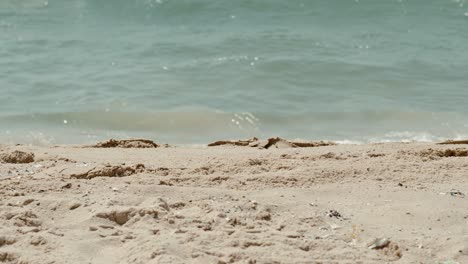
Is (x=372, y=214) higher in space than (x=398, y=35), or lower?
lower

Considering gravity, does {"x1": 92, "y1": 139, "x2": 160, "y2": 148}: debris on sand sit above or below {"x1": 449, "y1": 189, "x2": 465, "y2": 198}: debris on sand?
above

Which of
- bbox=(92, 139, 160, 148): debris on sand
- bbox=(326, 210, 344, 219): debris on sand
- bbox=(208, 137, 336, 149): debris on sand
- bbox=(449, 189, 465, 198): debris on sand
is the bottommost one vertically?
bbox=(449, 189, 465, 198): debris on sand

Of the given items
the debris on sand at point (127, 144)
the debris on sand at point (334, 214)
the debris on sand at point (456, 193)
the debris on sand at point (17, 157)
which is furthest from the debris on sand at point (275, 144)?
the debris on sand at point (334, 214)

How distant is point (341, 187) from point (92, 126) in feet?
14.7

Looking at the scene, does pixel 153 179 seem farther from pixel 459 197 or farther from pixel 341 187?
pixel 459 197

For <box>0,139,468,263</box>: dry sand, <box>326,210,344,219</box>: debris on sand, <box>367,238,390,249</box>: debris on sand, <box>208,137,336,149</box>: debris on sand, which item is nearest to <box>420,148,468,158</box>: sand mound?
<box>0,139,468,263</box>: dry sand

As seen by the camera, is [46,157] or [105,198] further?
[46,157]

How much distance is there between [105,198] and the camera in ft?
12.5

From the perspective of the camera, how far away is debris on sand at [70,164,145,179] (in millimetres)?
4500

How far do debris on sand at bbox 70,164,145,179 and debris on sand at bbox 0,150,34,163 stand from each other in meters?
0.74

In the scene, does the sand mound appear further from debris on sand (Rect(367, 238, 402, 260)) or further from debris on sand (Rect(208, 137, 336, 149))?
debris on sand (Rect(367, 238, 402, 260))

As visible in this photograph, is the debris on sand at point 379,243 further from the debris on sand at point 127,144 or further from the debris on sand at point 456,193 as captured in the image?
the debris on sand at point 127,144

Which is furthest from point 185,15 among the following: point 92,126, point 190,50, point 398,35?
point 92,126

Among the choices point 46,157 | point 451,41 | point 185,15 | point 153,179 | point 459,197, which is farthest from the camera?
point 185,15
